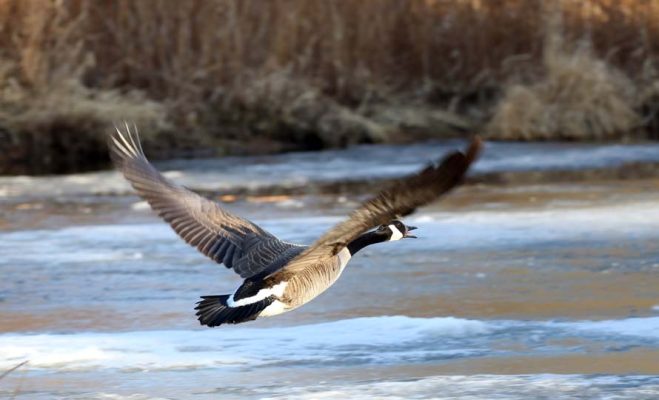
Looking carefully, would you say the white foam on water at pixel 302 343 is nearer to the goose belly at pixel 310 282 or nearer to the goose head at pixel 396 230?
the goose belly at pixel 310 282

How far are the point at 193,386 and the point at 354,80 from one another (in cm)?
1183

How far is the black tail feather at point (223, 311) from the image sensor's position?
515cm

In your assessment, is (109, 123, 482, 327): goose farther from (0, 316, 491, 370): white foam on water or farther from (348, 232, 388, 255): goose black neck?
(0, 316, 491, 370): white foam on water

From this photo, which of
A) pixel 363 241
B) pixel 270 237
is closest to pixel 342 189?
pixel 270 237

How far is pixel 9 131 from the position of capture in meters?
14.7

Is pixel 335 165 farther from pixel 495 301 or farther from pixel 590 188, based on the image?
pixel 495 301

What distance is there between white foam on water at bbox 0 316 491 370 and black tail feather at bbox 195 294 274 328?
1.60 ft

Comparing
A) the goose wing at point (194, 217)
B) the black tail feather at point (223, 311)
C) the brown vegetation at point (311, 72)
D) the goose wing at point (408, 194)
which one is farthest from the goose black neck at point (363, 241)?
the brown vegetation at point (311, 72)

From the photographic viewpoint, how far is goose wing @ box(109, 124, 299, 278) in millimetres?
6051

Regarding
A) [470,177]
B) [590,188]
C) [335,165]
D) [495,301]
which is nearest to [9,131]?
[335,165]

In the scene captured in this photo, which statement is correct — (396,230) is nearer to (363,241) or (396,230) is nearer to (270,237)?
(363,241)

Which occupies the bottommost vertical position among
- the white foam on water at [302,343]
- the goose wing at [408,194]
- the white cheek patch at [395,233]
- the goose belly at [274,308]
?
the white foam on water at [302,343]

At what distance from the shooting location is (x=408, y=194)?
4668mm

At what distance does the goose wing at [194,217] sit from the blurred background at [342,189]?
17.4 inches
